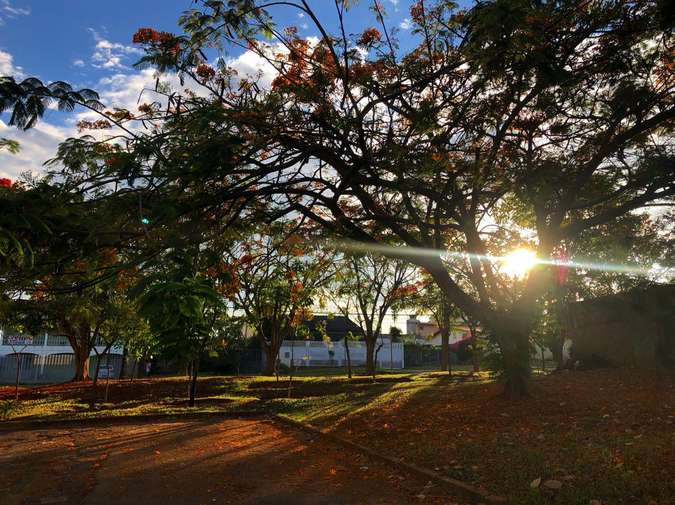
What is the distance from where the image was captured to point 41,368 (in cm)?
3531

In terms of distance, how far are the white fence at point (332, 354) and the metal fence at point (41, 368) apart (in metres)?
15.5

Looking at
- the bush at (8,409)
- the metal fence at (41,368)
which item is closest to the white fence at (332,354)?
the metal fence at (41,368)

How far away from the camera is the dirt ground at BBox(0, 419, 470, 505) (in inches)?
241

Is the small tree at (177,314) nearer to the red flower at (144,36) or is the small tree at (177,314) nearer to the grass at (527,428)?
the grass at (527,428)

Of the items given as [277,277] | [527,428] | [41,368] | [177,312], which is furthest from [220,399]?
[41,368]

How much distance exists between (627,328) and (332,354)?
3684cm

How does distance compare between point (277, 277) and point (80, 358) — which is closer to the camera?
point (277, 277)

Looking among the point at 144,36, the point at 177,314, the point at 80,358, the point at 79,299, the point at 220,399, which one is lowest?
the point at 220,399

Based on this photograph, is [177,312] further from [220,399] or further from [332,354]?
[332,354]

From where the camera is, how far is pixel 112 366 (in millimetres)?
37531

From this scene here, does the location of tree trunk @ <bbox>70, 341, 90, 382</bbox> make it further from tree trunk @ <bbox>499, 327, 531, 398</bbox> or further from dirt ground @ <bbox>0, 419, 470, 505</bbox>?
tree trunk @ <bbox>499, 327, 531, 398</bbox>

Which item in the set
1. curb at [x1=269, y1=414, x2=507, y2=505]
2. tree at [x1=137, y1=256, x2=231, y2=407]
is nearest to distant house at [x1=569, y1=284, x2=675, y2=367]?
curb at [x1=269, y1=414, x2=507, y2=505]

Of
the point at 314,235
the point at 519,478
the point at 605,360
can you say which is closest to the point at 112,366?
the point at 314,235

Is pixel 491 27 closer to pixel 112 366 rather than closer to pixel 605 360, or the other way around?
pixel 605 360
